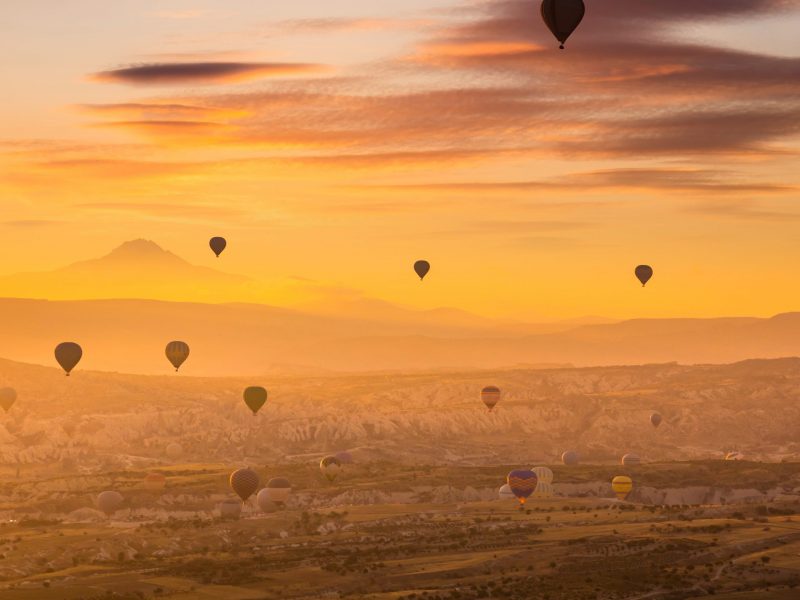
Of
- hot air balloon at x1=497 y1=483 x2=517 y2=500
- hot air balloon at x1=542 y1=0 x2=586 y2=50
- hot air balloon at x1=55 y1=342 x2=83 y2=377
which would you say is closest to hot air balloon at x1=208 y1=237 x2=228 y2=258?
hot air balloon at x1=55 y1=342 x2=83 y2=377

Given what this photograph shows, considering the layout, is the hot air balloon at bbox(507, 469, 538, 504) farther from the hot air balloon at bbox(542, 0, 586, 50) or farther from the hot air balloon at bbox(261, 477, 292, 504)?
the hot air balloon at bbox(542, 0, 586, 50)

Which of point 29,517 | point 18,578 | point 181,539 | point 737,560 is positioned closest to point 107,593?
point 18,578

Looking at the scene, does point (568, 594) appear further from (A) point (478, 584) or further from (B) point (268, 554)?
(B) point (268, 554)

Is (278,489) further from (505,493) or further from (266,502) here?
(505,493)

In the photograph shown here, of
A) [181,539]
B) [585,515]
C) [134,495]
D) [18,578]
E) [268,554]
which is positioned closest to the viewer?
[18,578]

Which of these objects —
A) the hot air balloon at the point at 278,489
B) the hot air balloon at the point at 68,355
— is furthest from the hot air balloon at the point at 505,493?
the hot air balloon at the point at 68,355
